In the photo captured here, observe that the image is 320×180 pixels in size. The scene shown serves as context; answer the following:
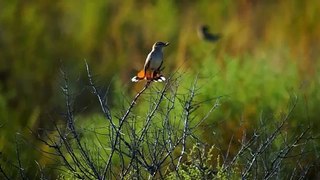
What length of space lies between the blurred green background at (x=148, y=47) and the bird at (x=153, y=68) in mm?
2202

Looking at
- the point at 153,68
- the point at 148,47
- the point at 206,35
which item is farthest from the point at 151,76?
the point at 148,47

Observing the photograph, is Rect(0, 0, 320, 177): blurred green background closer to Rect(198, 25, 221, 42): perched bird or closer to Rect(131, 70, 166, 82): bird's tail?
Rect(198, 25, 221, 42): perched bird

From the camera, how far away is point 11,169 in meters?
8.37

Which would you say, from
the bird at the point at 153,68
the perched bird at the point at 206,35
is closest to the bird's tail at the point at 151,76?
the bird at the point at 153,68

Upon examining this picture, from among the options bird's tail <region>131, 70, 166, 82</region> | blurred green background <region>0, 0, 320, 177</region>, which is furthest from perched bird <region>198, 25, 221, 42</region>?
bird's tail <region>131, 70, 166, 82</region>

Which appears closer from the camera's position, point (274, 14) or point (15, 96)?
point (15, 96)

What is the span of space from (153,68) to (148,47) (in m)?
5.84

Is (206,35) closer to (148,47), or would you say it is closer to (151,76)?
(148,47)

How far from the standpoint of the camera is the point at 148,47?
13.7 m

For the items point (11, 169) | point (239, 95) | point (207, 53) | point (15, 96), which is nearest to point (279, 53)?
point (207, 53)

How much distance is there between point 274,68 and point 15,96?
2944 mm

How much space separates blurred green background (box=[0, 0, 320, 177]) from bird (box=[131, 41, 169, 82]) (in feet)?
7.23

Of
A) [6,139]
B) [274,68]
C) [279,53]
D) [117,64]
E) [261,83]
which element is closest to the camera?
[6,139]

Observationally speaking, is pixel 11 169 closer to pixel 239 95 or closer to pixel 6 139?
pixel 6 139
